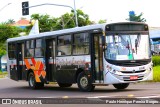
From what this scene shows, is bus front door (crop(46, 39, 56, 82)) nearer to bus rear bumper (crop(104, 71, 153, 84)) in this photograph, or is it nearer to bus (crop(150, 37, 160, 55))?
bus rear bumper (crop(104, 71, 153, 84))

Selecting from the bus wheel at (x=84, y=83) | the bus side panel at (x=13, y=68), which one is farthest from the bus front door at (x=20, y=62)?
the bus wheel at (x=84, y=83)

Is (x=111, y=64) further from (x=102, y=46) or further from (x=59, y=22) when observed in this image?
(x=59, y=22)

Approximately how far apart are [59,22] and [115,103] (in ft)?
254

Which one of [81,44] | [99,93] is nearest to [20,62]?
[81,44]

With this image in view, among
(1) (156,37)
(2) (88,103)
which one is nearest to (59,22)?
(1) (156,37)

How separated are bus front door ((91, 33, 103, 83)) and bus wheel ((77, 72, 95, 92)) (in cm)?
48

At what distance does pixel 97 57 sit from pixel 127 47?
1370 millimetres

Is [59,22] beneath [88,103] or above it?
above

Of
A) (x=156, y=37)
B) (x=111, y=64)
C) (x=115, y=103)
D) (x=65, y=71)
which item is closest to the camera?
(x=115, y=103)

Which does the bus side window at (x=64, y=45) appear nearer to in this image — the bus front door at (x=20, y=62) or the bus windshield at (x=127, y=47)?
the bus windshield at (x=127, y=47)

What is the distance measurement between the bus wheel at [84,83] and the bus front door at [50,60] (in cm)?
262

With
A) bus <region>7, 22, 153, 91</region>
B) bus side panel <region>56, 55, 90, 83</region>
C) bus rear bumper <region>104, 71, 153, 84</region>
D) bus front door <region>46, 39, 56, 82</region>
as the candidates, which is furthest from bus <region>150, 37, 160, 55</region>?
bus front door <region>46, 39, 56, 82</region>

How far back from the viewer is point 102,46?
759 inches

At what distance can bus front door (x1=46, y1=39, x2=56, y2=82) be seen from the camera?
2305cm
